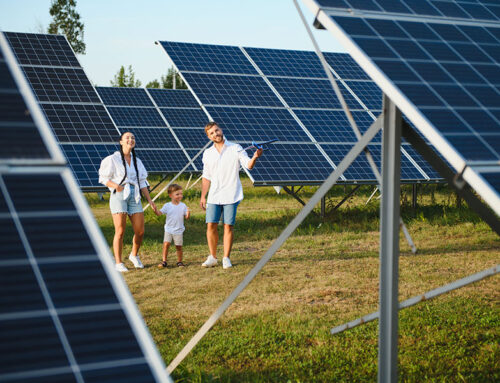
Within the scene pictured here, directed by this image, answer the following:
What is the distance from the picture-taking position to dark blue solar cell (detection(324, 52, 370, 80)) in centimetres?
1485

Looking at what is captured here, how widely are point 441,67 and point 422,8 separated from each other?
1014mm

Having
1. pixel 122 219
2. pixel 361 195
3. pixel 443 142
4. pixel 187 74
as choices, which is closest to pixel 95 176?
pixel 122 219

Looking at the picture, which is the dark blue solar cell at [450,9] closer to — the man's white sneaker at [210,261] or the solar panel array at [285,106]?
the man's white sneaker at [210,261]

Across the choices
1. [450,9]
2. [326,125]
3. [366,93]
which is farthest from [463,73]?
[366,93]

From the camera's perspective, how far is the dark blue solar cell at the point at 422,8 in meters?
4.78

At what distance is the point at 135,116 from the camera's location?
17.4 meters

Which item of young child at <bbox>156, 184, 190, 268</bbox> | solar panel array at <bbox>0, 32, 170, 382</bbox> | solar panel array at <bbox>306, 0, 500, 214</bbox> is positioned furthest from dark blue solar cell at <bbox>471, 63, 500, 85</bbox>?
young child at <bbox>156, 184, 190, 268</bbox>

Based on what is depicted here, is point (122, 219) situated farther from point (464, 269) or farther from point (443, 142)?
point (443, 142)

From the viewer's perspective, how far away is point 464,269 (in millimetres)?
8484

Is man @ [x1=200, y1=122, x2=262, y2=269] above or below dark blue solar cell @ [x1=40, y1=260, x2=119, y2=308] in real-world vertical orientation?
above

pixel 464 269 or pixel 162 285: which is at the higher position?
pixel 464 269

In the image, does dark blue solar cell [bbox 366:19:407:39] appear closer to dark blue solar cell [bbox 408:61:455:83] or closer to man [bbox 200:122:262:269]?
dark blue solar cell [bbox 408:61:455:83]

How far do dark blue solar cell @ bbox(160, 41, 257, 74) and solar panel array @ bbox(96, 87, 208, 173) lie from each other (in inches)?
110

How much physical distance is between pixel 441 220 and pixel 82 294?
11220 mm
